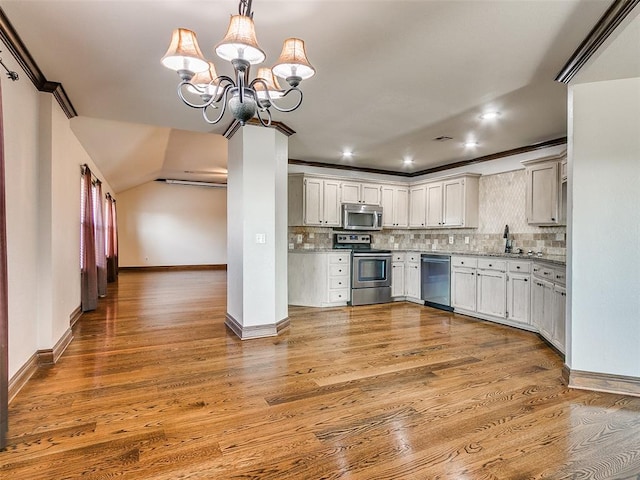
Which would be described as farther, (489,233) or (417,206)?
(417,206)

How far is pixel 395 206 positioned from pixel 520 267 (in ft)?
9.01

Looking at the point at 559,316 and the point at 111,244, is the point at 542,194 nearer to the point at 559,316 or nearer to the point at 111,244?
the point at 559,316

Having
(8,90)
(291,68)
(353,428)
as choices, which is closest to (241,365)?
(353,428)

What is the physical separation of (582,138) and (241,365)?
11.1ft

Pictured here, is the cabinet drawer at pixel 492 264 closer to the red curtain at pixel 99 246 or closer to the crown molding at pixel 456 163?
the crown molding at pixel 456 163

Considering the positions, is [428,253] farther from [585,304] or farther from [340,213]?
[585,304]

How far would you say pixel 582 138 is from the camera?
2770mm

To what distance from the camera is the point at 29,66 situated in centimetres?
275

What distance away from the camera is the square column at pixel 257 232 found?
13.3 feet

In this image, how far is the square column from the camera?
4047 millimetres

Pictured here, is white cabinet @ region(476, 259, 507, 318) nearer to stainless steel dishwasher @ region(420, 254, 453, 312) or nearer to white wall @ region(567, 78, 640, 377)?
stainless steel dishwasher @ region(420, 254, 453, 312)

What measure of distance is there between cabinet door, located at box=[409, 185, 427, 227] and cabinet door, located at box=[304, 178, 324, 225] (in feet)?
6.30

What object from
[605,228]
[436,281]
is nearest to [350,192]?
[436,281]

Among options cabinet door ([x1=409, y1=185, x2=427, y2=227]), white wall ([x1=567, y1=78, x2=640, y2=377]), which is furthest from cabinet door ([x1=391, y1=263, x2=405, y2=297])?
white wall ([x1=567, y1=78, x2=640, y2=377])
